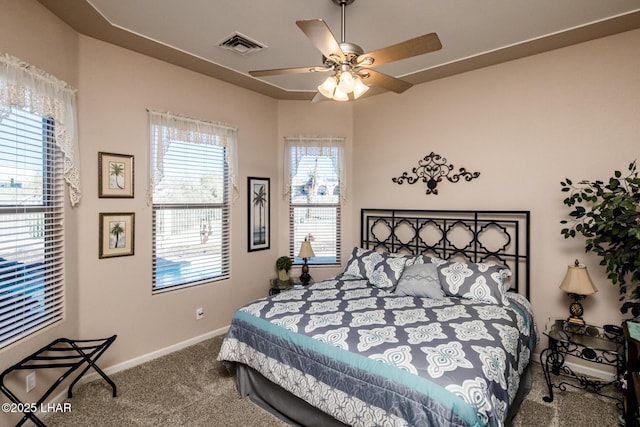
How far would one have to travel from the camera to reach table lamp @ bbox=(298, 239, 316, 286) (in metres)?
4.04

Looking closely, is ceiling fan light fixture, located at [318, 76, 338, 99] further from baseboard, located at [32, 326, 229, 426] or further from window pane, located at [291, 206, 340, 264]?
baseboard, located at [32, 326, 229, 426]

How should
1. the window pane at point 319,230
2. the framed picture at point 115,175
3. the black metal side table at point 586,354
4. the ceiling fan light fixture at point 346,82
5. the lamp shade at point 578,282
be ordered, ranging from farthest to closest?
the window pane at point 319,230 → the framed picture at point 115,175 → the lamp shade at point 578,282 → the black metal side table at point 586,354 → the ceiling fan light fixture at point 346,82

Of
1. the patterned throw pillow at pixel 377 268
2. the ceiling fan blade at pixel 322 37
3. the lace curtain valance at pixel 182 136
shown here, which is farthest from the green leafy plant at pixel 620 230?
the lace curtain valance at pixel 182 136

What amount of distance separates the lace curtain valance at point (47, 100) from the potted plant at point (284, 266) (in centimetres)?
224

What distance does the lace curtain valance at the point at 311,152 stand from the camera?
4.24 metres

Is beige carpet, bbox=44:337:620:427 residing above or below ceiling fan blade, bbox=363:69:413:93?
below

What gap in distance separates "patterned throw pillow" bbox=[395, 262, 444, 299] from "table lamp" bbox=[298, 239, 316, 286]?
1.31m

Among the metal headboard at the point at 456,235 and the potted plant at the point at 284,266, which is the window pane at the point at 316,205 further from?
the metal headboard at the point at 456,235

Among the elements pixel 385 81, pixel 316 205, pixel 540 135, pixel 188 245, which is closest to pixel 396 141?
pixel 316 205

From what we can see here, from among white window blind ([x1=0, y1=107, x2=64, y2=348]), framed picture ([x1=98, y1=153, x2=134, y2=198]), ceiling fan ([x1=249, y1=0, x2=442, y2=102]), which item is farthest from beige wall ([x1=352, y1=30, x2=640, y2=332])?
white window blind ([x1=0, y1=107, x2=64, y2=348])

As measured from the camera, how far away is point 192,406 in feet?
8.01

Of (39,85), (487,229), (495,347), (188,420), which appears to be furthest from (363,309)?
(39,85)

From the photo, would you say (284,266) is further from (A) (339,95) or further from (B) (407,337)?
(A) (339,95)

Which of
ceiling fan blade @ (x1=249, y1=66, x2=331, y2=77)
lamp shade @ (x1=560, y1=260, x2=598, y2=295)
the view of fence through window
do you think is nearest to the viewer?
ceiling fan blade @ (x1=249, y1=66, x2=331, y2=77)
